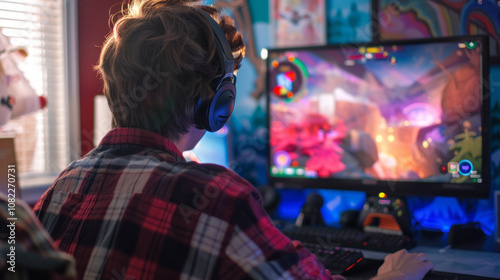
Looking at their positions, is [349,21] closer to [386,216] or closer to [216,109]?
[386,216]

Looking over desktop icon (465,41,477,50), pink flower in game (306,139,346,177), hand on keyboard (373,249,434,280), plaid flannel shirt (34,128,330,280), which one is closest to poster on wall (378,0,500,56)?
desktop icon (465,41,477,50)

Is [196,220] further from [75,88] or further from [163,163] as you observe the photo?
[75,88]

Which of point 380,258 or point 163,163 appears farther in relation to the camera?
point 380,258

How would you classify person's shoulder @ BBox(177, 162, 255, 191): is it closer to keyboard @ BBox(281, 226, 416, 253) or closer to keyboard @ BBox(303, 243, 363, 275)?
keyboard @ BBox(303, 243, 363, 275)

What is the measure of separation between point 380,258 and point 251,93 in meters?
1.01

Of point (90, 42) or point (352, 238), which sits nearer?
point (352, 238)

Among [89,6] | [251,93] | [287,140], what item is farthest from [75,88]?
[287,140]

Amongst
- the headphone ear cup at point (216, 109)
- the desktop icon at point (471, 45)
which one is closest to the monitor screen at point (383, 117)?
the desktop icon at point (471, 45)

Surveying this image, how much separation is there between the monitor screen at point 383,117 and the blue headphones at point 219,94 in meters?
0.68

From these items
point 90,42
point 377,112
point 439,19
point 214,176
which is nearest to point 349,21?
point 439,19

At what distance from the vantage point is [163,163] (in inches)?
30.4

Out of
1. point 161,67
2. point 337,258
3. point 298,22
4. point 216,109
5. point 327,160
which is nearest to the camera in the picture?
point 161,67

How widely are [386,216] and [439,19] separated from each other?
71 cm

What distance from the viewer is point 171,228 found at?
71 cm
